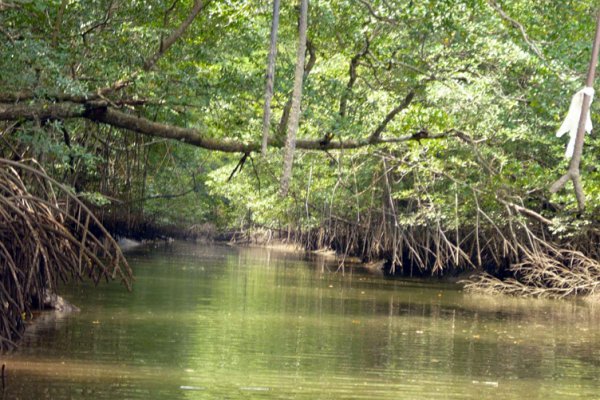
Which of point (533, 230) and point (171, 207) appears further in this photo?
point (171, 207)

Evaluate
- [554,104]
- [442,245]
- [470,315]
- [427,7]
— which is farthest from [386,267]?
[427,7]

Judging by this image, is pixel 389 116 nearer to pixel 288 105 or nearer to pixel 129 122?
pixel 288 105

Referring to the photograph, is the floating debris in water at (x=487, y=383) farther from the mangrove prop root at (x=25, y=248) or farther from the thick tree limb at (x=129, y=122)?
the thick tree limb at (x=129, y=122)

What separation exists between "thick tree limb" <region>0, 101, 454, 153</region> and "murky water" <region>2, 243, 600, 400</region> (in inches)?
99.3

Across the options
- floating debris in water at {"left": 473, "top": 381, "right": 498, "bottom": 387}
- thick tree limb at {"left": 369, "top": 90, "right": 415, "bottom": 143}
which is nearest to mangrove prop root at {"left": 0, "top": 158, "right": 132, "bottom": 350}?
floating debris in water at {"left": 473, "top": 381, "right": 498, "bottom": 387}

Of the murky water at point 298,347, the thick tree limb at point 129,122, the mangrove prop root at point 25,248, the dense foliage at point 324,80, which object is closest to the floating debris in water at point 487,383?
the murky water at point 298,347

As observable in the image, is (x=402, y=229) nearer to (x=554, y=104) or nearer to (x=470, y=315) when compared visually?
(x=470, y=315)

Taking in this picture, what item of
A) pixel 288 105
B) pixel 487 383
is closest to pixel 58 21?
pixel 288 105

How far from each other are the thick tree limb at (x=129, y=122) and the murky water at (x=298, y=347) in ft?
8.27

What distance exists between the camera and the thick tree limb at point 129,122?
10906 millimetres

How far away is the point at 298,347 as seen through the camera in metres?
11.1

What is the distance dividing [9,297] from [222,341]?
2.81 m

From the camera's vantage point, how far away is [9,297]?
9.41 m

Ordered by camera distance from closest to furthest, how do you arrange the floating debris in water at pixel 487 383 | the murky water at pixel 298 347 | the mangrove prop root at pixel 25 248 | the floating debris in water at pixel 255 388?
1. the floating debris in water at pixel 255 388
2. the murky water at pixel 298 347
3. the floating debris in water at pixel 487 383
4. the mangrove prop root at pixel 25 248
